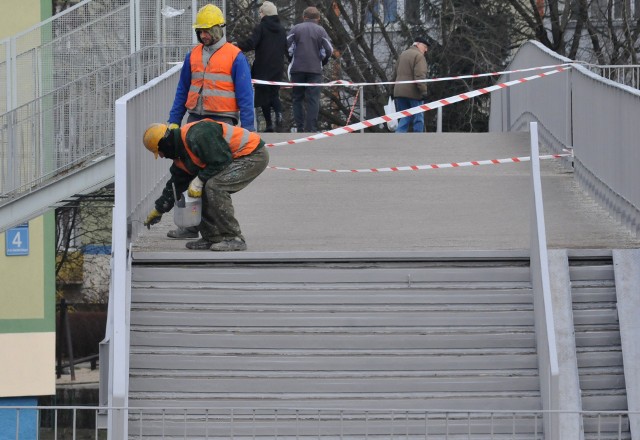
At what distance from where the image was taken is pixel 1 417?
20.6 m

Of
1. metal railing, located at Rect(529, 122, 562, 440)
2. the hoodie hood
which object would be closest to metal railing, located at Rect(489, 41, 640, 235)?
metal railing, located at Rect(529, 122, 562, 440)

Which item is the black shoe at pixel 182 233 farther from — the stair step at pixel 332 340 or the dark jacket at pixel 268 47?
the dark jacket at pixel 268 47

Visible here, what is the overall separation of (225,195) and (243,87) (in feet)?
4.31

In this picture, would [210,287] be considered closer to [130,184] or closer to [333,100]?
[130,184]

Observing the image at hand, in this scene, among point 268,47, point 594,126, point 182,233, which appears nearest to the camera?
point 182,233

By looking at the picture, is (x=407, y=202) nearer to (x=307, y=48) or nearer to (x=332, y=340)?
(x=332, y=340)

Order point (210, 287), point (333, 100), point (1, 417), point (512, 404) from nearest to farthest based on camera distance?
point (512, 404), point (210, 287), point (1, 417), point (333, 100)

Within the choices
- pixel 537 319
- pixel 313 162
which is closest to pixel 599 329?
pixel 537 319

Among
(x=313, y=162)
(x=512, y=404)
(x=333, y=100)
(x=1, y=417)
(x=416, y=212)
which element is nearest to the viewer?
(x=512, y=404)

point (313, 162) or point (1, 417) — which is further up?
point (313, 162)

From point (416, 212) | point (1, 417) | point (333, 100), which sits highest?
point (333, 100)

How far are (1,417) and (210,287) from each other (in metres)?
11.1

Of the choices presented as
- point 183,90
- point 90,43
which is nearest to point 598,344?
point 183,90

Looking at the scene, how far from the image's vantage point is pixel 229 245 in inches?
415
